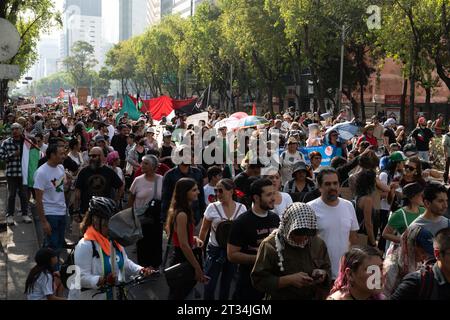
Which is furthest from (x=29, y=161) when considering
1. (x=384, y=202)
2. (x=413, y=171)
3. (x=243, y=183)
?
(x=413, y=171)

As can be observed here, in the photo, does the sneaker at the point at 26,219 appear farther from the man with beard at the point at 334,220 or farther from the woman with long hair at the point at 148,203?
the man with beard at the point at 334,220

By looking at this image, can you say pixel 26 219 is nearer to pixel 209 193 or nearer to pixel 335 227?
pixel 209 193

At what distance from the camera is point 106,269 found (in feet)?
15.1

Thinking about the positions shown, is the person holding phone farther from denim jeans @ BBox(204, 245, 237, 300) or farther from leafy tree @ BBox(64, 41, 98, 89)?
leafy tree @ BBox(64, 41, 98, 89)

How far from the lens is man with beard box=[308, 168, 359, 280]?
553 centimetres

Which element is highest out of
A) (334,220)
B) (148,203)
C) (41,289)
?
(334,220)

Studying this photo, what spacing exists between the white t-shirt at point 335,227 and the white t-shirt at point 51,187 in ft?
11.0

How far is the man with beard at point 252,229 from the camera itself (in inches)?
211

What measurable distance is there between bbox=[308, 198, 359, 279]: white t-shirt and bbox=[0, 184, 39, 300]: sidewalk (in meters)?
3.44

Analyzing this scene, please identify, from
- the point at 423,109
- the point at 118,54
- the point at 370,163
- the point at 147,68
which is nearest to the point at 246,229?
the point at 370,163

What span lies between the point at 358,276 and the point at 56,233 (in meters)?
4.94

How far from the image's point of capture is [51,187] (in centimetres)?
771

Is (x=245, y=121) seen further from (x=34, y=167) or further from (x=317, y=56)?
(x=317, y=56)
